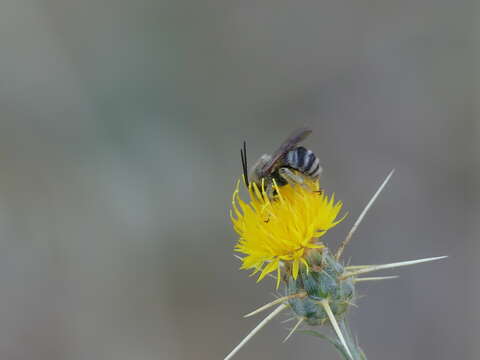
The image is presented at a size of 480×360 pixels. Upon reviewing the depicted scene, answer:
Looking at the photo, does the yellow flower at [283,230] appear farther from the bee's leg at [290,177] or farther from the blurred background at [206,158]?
the blurred background at [206,158]

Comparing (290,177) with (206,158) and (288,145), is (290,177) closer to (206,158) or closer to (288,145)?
(288,145)

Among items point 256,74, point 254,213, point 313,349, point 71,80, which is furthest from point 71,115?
point 254,213

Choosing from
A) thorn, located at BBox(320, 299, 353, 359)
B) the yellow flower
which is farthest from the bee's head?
thorn, located at BBox(320, 299, 353, 359)

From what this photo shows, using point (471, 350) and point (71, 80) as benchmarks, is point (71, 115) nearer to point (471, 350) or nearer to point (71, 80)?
point (71, 80)

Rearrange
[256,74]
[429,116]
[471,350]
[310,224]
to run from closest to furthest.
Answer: [310,224]
[471,350]
[429,116]
[256,74]

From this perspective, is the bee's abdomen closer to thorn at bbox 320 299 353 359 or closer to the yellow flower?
the yellow flower

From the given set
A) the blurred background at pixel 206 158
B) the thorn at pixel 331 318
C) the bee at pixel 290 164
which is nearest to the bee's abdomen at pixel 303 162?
the bee at pixel 290 164
